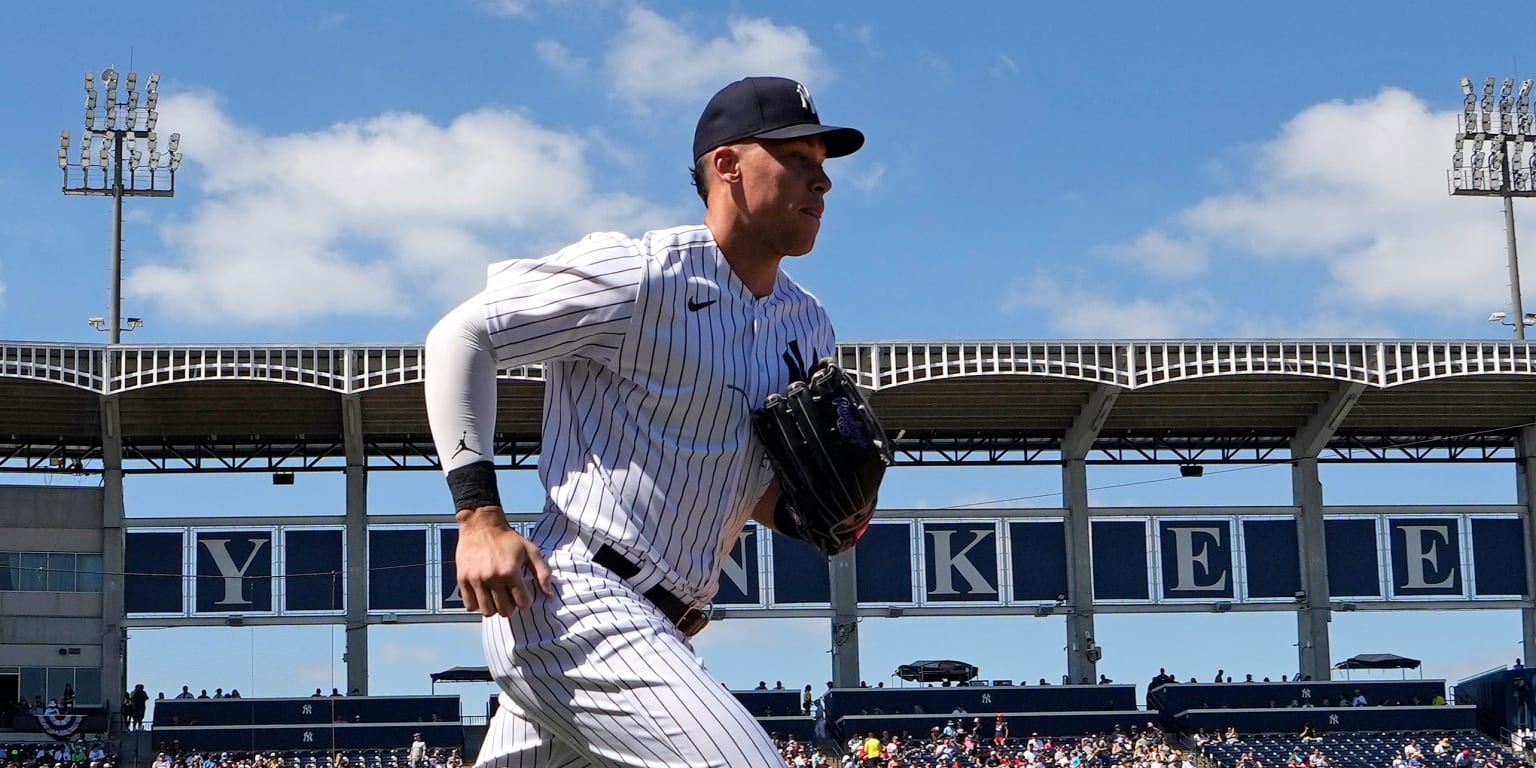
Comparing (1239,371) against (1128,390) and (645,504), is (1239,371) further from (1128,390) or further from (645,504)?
(645,504)

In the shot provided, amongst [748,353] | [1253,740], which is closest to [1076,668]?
[1253,740]

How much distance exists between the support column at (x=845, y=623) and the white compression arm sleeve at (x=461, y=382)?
122ft

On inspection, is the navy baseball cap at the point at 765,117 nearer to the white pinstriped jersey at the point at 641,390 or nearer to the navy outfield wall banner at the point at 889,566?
the white pinstriped jersey at the point at 641,390

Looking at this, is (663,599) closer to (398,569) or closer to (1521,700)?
(398,569)

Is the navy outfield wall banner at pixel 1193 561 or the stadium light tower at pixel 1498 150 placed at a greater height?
the stadium light tower at pixel 1498 150

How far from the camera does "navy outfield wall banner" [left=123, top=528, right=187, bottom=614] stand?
136ft

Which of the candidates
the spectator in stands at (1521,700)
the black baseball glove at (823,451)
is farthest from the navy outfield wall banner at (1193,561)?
the black baseball glove at (823,451)

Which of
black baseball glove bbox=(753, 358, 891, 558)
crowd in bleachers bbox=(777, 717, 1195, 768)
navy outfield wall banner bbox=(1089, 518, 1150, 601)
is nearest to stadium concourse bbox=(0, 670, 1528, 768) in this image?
crowd in bleachers bbox=(777, 717, 1195, 768)

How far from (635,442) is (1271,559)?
133ft

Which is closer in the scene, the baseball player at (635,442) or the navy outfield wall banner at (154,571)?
the baseball player at (635,442)

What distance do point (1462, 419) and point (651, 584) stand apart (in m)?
42.6

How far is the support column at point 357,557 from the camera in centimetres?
4091

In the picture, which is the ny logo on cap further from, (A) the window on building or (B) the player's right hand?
(A) the window on building

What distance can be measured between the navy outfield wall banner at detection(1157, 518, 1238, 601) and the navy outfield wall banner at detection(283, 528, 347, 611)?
1757 cm
